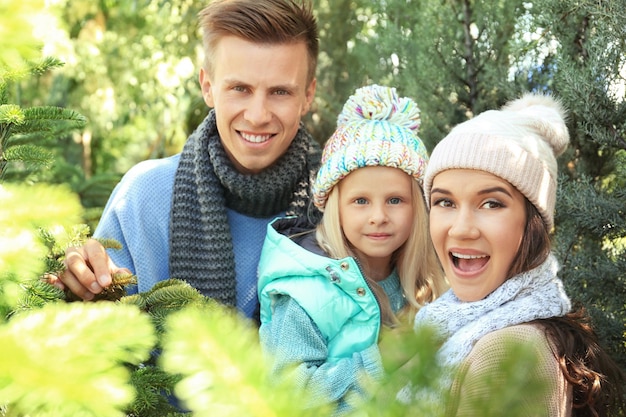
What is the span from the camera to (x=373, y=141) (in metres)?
2.57

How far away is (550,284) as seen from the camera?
194 cm

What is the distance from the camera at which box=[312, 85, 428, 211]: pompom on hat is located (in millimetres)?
2539

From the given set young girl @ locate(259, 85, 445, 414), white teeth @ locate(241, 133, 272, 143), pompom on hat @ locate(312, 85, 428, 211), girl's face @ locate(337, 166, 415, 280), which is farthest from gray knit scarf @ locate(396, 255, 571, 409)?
white teeth @ locate(241, 133, 272, 143)

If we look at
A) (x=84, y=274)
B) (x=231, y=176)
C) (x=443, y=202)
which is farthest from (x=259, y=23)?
(x=84, y=274)

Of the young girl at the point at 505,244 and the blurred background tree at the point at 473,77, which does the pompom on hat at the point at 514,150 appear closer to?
the young girl at the point at 505,244

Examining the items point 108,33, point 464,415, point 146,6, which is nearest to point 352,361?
point 464,415

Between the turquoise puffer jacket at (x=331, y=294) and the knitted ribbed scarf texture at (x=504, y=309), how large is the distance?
434 mm

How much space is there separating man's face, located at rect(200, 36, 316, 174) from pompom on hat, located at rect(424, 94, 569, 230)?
92 centimetres

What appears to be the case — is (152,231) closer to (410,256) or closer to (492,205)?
(410,256)

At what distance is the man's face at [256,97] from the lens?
280cm

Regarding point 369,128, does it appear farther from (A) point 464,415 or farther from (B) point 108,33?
(B) point 108,33

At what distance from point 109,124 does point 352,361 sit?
5.20m

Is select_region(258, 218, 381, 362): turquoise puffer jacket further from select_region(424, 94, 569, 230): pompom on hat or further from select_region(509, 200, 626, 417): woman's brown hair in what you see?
select_region(509, 200, 626, 417): woman's brown hair

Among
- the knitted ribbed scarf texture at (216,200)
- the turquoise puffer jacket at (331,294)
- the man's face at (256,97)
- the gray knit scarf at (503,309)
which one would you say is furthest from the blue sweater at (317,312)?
the man's face at (256,97)
